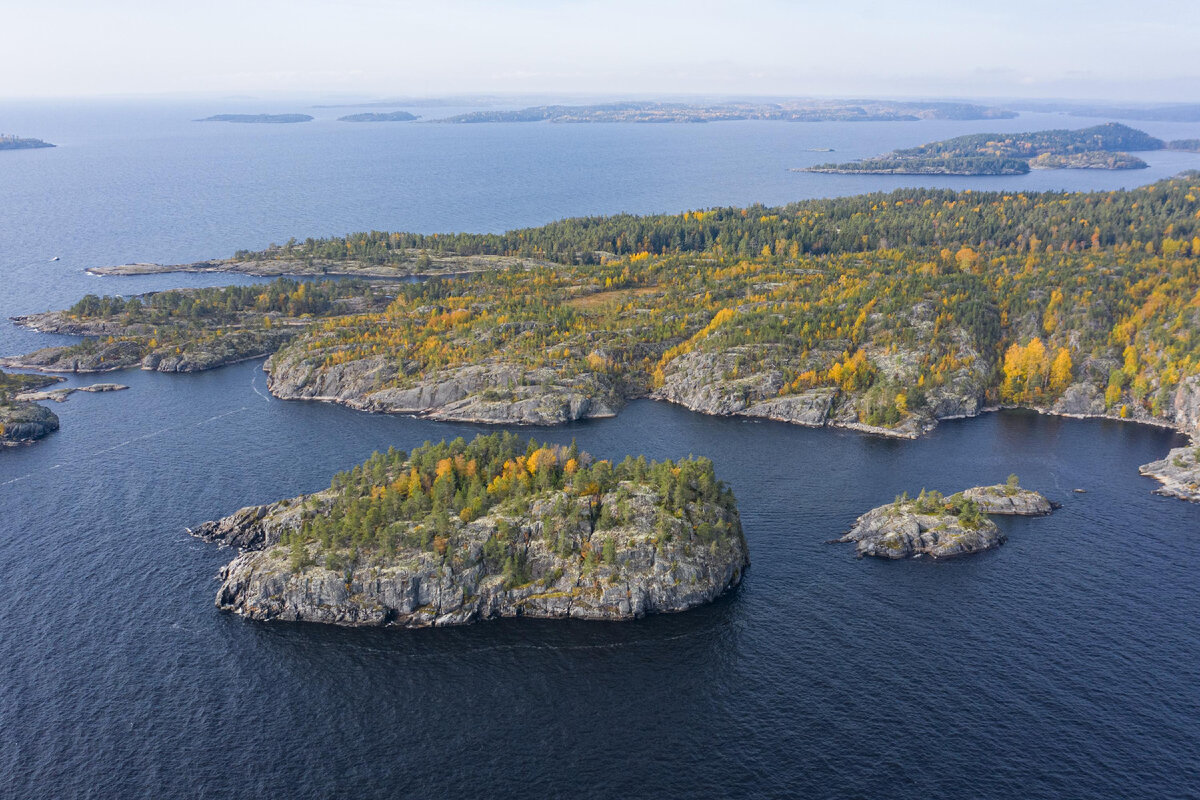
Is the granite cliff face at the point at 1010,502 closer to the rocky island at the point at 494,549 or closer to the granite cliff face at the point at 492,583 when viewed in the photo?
the rocky island at the point at 494,549

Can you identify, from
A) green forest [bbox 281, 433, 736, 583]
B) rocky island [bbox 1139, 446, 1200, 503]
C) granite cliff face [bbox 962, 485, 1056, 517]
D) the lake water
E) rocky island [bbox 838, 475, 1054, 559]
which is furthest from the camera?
rocky island [bbox 1139, 446, 1200, 503]

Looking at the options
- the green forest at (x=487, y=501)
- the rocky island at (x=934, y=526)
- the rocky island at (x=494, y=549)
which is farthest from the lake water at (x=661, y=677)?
the green forest at (x=487, y=501)

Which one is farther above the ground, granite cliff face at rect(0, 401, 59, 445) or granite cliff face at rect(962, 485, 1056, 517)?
granite cliff face at rect(0, 401, 59, 445)

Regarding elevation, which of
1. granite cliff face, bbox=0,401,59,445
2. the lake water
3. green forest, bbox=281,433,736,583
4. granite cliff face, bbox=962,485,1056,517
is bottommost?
the lake water

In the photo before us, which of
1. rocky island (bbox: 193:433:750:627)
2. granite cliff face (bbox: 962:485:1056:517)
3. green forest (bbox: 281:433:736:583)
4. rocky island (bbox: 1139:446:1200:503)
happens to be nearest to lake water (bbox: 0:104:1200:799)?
granite cliff face (bbox: 962:485:1056:517)

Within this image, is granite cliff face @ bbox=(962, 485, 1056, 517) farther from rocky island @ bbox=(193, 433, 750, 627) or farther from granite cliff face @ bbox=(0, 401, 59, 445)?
granite cliff face @ bbox=(0, 401, 59, 445)

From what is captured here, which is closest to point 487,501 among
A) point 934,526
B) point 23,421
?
point 934,526

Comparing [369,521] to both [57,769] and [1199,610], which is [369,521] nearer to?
[57,769]
